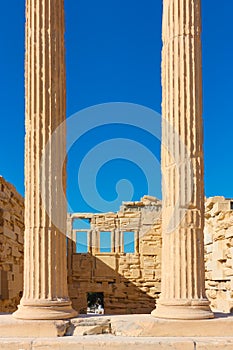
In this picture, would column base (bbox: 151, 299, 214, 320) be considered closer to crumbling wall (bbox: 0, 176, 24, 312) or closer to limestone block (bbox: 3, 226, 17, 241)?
crumbling wall (bbox: 0, 176, 24, 312)

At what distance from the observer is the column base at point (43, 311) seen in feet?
39.9

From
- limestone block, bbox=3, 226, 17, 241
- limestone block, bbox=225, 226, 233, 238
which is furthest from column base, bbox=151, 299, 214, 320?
limestone block, bbox=3, 226, 17, 241

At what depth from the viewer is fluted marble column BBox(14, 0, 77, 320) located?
12508mm

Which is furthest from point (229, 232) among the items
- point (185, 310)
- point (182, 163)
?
point (185, 310)

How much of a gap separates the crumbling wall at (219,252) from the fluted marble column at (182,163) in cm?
594

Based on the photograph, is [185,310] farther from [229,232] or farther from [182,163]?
[229,232]

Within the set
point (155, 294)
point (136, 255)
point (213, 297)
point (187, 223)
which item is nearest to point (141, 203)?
point (136, 255)

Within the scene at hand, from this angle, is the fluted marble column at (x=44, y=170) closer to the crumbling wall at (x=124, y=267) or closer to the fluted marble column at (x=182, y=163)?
the fluted marble column at (x=182, y=163)

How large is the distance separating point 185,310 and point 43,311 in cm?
309

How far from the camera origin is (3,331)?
38.8 ft

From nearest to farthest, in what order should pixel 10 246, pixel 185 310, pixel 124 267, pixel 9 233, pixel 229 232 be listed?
1. pixel 185 310
2. pixel 229 232
3. pixel 9 233
4. pixel 10 246
5. pixel 124 267

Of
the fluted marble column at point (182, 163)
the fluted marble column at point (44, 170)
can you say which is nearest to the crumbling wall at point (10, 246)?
the fluted marble column at point (44, 170)

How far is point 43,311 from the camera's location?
12.3 m

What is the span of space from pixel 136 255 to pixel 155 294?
6.75ft
